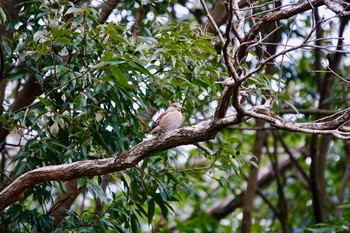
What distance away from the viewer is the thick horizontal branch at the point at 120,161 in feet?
10.8

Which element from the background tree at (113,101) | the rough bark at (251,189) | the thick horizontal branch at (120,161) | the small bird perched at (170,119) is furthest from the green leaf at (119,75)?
the rough bark at (251,189)

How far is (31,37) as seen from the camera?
164 inches

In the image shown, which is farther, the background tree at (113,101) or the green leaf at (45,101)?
the green leaf at (45,101)

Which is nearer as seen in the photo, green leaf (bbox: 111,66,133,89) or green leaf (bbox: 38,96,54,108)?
green leaf (bbox: 111,66,133,89)

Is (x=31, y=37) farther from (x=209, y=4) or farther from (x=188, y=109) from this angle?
(x=209, y=4)

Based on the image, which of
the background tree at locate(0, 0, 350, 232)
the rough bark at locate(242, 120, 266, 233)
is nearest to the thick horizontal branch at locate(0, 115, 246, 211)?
the background tree at locate(0, 0, 350, 232)

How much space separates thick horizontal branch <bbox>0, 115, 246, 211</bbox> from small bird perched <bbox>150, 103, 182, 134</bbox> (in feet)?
2.65

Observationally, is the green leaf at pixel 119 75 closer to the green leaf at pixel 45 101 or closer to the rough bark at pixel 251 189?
the green leaf at pixel 45 101

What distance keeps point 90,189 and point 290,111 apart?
9.11 ft

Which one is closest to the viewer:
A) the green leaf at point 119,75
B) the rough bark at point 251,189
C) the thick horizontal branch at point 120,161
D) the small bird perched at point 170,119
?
the thick horizontal branch at point 120,161

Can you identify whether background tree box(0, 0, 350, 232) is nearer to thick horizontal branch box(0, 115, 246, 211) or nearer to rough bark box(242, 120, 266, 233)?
thick horizontal branch box(0, 115, 246, 211)

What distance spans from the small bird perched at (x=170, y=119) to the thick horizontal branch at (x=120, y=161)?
81 centimetres

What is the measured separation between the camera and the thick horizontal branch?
3.31 metres

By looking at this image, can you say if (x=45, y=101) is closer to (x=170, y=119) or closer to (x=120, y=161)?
(x=120, y=161)
